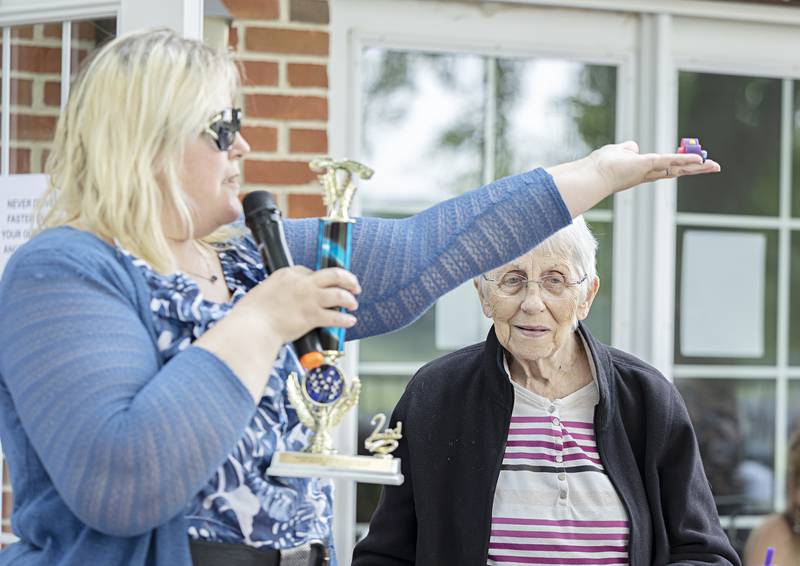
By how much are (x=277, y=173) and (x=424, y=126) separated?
0.73 meters

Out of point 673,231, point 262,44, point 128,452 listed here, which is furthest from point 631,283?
point 128,452

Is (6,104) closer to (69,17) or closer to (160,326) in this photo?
(69,17)

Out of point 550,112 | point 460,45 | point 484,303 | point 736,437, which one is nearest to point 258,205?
point 484,303

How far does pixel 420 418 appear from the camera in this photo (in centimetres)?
221

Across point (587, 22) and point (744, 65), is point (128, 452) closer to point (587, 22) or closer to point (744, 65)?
point (587, 22)

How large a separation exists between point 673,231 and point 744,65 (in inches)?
24.4

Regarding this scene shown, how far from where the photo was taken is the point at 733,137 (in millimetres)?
3824

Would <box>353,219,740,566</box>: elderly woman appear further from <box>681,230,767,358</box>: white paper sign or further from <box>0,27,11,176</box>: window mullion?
<box>681,230,767,358</box>: white paper sign

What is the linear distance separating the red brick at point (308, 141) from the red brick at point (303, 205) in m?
0.14

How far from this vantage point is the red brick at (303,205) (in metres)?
3.06

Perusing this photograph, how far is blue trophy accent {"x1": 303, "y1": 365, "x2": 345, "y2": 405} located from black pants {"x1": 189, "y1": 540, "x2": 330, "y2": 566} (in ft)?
0.67

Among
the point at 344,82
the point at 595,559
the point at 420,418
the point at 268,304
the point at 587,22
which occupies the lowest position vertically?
the point at 595,559

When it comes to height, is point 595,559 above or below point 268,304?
below

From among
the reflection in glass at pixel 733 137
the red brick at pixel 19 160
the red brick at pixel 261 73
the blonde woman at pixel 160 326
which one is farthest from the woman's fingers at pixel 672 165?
the reflection in glass at pixel 733 137
